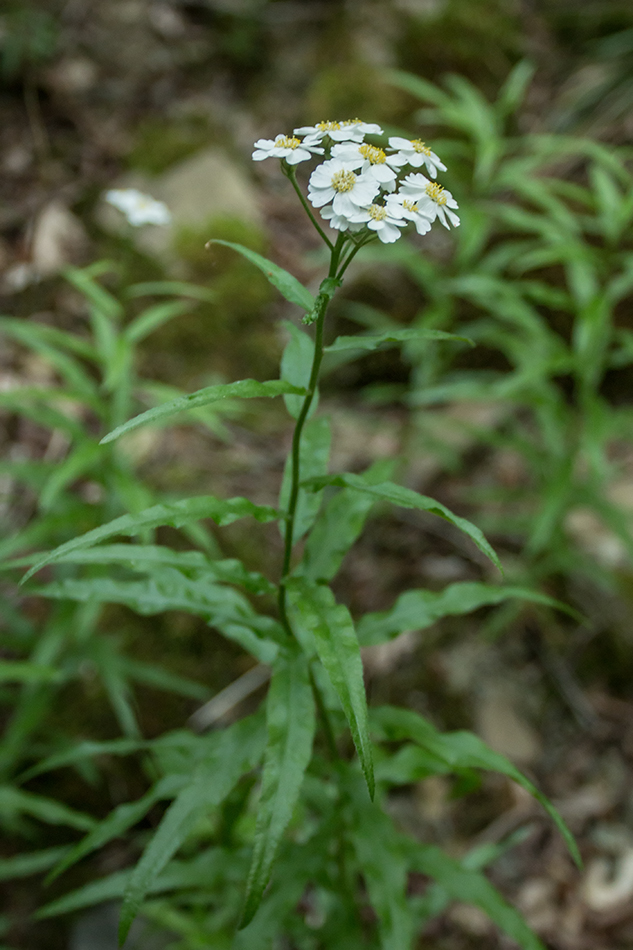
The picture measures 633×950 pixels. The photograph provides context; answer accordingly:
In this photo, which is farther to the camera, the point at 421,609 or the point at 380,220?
the point at 421,609

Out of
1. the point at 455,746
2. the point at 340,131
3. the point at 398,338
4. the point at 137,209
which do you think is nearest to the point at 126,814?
the point at 455,746

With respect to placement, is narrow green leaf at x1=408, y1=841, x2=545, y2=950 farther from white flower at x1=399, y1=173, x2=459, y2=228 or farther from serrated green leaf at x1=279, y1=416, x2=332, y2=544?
white flower at x1=399, y1=173, x2=459, y2=228

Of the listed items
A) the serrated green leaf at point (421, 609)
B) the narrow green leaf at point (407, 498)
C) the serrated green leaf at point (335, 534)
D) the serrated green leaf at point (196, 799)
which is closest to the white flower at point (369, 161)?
the narrow green leaf at point (407, 498)

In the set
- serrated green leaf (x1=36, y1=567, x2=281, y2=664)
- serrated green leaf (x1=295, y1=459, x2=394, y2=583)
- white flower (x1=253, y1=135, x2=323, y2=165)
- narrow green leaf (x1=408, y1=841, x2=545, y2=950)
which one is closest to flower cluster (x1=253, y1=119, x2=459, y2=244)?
white flower (x1=253, y1=135, x2=323, y2=165)

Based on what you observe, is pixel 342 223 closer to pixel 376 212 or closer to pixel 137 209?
pixel 376 212

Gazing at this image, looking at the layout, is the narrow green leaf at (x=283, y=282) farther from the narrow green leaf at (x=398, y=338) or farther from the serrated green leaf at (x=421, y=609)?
the serrated green leaf at (x=421, y=609)

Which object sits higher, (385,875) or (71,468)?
(71,468)

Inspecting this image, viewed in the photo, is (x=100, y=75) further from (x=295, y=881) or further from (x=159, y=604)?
(x=295, y=881)
